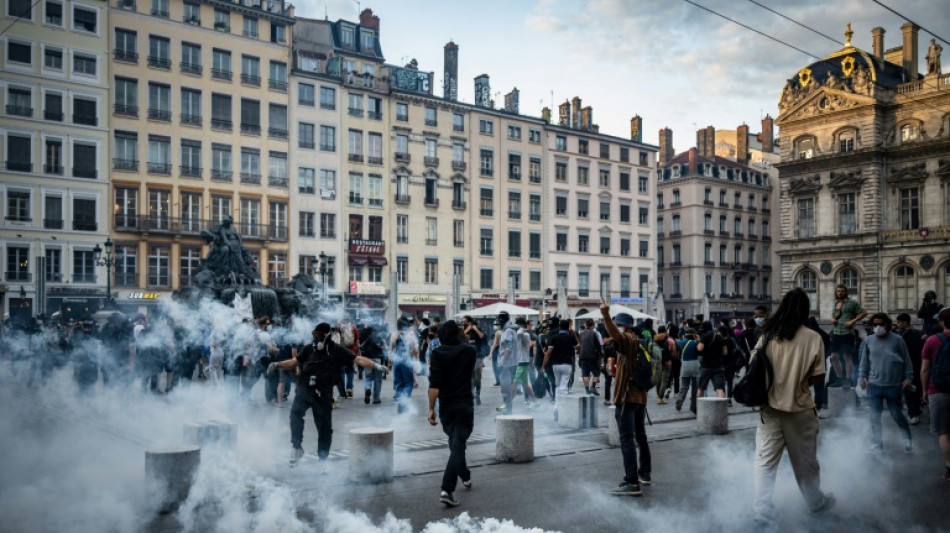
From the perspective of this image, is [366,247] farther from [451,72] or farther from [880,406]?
[880,406]

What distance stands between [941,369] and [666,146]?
2899 inches

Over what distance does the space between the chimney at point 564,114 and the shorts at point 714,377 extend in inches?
2081

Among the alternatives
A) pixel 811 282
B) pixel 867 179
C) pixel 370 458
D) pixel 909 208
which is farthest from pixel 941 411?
pixel 811 282

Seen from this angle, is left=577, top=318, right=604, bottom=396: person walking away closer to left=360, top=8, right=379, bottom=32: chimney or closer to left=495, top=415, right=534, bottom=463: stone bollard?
left=495, top=415, right=534, bottom=463: stone bollard

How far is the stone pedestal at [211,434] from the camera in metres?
9.96

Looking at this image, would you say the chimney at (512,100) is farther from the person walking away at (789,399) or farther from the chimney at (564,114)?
the person walking away at (789,399)

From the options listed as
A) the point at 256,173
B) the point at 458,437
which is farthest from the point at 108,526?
the point at 256,173

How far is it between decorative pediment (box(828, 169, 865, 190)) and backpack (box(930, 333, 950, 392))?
1991 inches

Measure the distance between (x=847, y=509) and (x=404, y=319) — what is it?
38.2 ft

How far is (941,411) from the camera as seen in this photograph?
8.95 meters

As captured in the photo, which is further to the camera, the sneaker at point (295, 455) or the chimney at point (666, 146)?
the chimney at point (666, 146)

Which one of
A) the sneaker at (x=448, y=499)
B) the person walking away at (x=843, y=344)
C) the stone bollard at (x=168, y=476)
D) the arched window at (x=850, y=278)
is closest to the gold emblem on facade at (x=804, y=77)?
the arched window at (x=850, y=278)

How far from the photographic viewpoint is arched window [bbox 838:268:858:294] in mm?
55219

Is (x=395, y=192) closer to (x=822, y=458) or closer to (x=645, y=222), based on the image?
(x=645, y=222)
